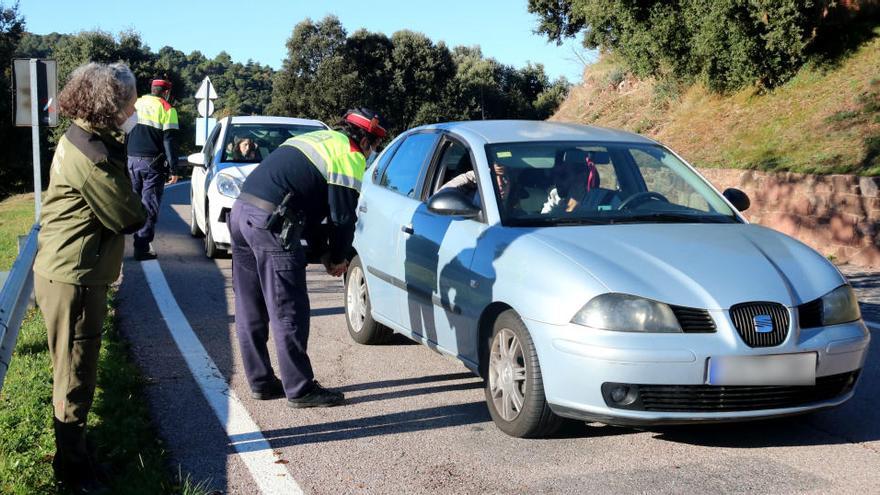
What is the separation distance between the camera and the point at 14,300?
16.7ft

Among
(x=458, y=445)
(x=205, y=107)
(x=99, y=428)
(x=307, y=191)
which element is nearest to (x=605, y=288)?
(x=458, y=445)

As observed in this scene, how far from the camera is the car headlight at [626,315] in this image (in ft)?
15.1

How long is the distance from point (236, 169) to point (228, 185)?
10.6 inches

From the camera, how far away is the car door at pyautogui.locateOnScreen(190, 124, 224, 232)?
38.8 feet

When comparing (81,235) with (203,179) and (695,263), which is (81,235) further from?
(203,179)

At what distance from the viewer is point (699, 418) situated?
464cm

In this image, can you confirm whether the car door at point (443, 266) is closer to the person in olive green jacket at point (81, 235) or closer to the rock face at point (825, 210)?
the person in olive green jacket at point (81, 235)

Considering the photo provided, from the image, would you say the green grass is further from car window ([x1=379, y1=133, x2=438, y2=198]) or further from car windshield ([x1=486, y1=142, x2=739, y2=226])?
car windshield ([x1=486, y1=142, x2=739, y2=226])

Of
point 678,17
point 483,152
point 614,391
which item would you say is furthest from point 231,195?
point 678,17

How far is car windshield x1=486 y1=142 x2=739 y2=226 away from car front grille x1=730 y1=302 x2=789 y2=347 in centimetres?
117

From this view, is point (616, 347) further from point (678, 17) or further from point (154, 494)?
point (678, 17)

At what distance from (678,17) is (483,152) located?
14.3 meters

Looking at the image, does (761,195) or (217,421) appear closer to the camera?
(217,421)

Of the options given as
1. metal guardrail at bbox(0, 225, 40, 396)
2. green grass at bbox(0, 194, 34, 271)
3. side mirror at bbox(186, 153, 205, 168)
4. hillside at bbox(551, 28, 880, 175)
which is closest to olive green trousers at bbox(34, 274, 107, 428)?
metal guardrail at bbox(0, 225, 40, 396)
